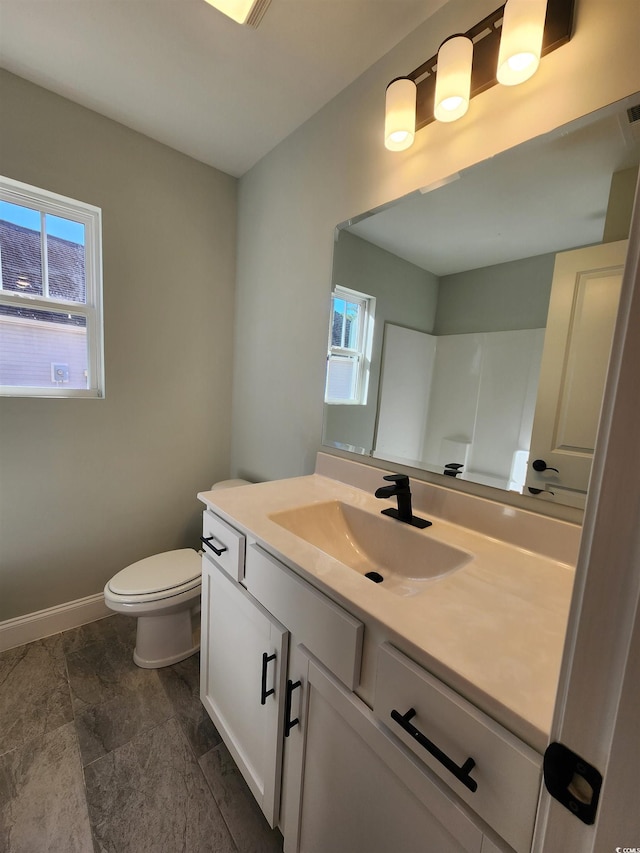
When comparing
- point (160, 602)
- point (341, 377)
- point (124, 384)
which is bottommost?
point (160, 602)

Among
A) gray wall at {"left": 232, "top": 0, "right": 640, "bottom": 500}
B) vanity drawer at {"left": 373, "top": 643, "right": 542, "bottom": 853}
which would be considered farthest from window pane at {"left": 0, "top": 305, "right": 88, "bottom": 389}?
vanity drawer at {"left": 373, "top": 643, "right": 542, "bottom": 853}

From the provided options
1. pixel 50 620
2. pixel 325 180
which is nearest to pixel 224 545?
pixel 50 620

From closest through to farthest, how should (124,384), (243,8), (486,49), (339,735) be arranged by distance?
(339,735) < (486,49) < (243,8) < (124,384)

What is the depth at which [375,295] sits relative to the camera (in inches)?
52.2

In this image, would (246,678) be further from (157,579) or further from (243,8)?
(243,8)

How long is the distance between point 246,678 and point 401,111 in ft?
5.89

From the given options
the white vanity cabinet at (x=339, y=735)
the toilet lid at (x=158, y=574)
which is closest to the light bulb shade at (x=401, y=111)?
the white vanity cabinet at (x=339, y=735)

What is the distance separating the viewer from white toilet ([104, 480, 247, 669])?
145cm

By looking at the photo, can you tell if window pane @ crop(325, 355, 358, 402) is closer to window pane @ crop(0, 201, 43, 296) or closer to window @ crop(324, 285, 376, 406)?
window @ crop(324, 285, 376, 406)

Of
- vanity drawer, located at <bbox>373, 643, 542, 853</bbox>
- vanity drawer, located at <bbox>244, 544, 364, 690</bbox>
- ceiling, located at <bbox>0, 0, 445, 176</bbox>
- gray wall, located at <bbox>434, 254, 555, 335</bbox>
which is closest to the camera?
vanity drawer, located at <bbox>373, 643, 542, 853</bbox>

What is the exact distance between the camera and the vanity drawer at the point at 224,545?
0.99 meters

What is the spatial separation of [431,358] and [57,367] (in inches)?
69.8

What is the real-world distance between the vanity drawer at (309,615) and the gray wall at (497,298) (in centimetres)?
85

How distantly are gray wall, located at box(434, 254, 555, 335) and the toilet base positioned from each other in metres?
1.68
